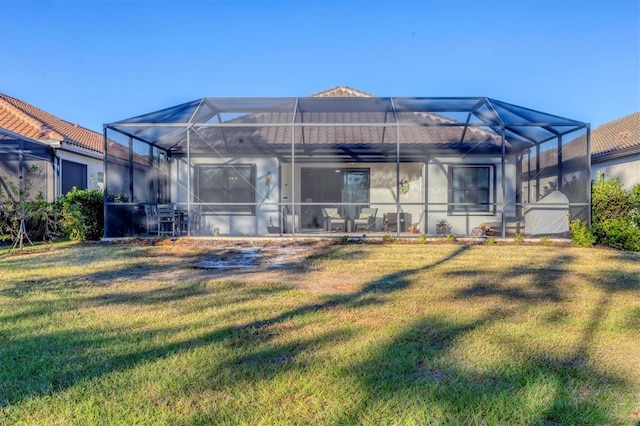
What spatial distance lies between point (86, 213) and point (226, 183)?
4143 mm

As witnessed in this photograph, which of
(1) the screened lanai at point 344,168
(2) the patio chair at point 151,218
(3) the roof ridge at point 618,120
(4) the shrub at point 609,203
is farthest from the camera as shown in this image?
(3) the roof ridge at point 618,120

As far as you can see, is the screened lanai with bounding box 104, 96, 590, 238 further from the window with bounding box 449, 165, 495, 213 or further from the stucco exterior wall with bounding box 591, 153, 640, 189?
the stucco exterior wall with bounding box 591, 153, 640, 189

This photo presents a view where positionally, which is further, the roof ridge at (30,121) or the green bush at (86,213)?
the roof ridge at (30,121)

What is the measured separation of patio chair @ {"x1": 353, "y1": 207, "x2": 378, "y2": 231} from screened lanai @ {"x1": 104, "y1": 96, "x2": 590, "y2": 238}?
0.11 ft

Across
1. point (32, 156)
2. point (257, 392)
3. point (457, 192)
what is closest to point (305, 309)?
point (257, 392)

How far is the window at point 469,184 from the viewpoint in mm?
13164

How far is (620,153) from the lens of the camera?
13.0 metres

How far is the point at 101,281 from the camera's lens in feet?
18.8

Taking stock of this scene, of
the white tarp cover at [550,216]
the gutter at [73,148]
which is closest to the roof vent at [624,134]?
the white tarp cover at [550,216]

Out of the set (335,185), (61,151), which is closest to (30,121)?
(61,151)

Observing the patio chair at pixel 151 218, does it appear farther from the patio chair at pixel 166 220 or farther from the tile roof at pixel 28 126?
the tile roof at pixel 28 126

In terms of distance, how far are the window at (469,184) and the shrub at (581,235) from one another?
360 cm

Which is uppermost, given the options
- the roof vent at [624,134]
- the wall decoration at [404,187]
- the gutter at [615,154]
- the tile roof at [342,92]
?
the tile roof at [342,92]

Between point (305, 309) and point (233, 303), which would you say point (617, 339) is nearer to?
point (305, 309)
